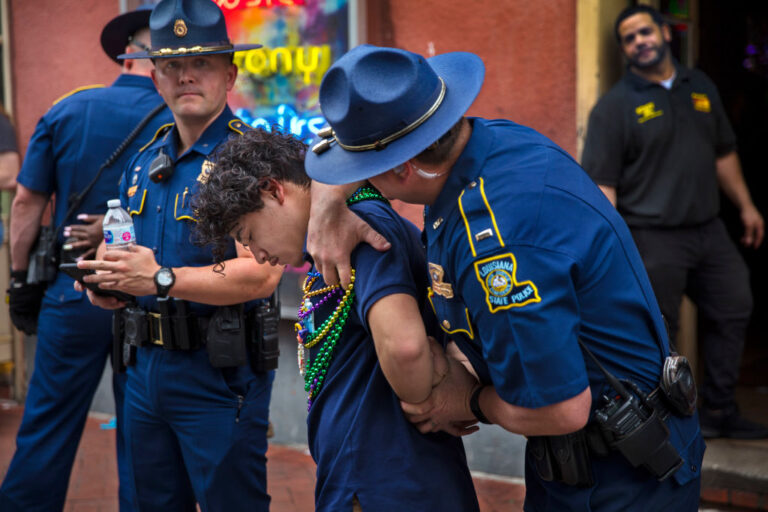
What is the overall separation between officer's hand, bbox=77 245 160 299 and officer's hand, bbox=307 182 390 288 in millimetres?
947

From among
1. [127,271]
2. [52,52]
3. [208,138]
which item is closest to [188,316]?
[127,271]

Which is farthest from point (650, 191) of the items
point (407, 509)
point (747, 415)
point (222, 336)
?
Result: point (407, 509)

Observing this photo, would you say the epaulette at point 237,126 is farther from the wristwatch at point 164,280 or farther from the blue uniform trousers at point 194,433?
the blue uniform trousers at point 194,433

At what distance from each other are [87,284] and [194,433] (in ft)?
2.09

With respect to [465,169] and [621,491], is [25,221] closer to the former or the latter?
[465,169]

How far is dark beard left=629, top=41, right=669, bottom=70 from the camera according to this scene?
14.0ft

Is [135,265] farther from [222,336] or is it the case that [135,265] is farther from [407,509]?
[407,509]

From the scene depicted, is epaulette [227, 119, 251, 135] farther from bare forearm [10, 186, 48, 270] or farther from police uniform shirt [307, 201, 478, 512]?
bare forearm [10, 186, 48, 270]

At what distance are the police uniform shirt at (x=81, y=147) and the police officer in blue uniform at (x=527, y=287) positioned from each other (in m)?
2.07

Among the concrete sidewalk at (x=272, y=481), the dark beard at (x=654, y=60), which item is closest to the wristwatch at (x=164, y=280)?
the concrete sidewalk at (x=272, y=481)

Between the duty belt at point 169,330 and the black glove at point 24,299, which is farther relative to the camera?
the black glove at point 24,299

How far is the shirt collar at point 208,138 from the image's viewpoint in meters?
3.08

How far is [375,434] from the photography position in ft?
6.86

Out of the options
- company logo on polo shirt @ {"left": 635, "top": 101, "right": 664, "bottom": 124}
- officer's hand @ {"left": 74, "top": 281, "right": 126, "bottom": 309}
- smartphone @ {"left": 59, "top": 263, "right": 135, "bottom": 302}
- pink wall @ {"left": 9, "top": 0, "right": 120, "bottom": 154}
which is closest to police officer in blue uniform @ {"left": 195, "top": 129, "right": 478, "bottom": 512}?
smartphone @ {"left": 59, "top": 263, "right": 135, "bottom": 302}
